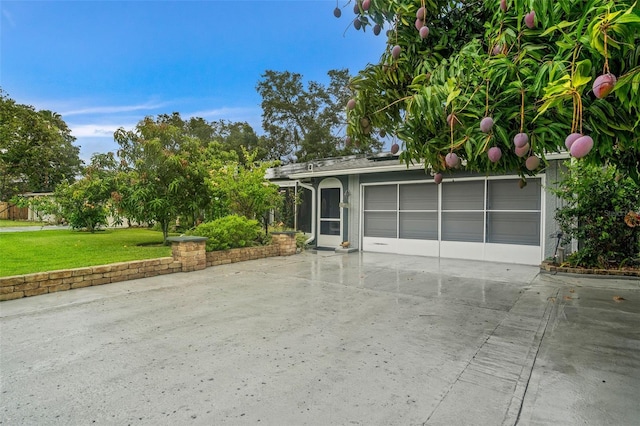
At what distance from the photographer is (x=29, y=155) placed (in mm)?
23672

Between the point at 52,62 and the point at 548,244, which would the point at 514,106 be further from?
the point at 52,62

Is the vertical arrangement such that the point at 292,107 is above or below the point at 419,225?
above

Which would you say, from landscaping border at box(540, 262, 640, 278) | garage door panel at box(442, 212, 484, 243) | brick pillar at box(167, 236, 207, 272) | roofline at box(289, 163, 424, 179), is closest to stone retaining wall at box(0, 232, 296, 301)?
brick pillar at box(167, 236, 207, 272)

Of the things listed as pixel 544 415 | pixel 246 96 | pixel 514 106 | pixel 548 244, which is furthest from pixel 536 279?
pixel 246 96

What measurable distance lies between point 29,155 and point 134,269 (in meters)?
23.3

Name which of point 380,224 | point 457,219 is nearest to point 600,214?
point 457,219

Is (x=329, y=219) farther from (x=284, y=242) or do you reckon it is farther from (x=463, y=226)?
(x=463, y=226)

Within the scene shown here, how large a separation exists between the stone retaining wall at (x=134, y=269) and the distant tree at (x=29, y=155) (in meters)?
15.6

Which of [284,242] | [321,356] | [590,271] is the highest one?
[284,242]

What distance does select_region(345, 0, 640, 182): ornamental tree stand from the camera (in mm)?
1822

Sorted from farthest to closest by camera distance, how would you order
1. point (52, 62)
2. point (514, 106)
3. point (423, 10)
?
point (52, 62), point (423, 10), point (514, 106)

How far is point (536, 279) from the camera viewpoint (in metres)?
7.10

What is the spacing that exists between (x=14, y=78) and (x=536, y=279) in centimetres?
1856

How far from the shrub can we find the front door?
10.9ft
